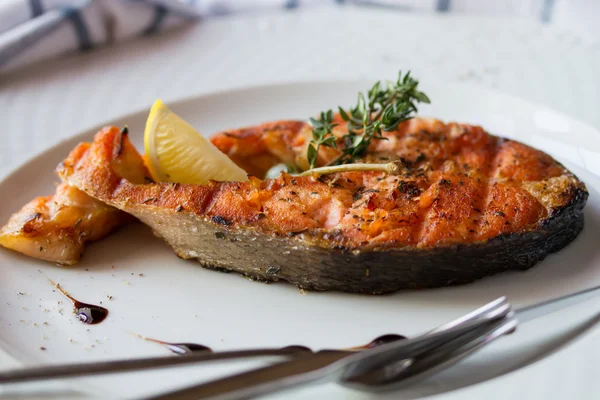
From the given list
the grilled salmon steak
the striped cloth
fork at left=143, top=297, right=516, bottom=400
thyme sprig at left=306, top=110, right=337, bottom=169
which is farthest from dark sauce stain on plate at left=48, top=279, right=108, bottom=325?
the striped cloth

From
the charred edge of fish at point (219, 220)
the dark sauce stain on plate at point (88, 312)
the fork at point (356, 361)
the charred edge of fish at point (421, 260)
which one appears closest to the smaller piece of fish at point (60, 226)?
the dark sauce stain on plate at point (88, 312)

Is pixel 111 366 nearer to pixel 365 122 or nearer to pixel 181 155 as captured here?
pixel 181 155

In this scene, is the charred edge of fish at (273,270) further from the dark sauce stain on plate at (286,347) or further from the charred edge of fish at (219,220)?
the dark sauce stain on plate at (286,347)

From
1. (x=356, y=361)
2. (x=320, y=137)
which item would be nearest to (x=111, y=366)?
(x=356, y=361)

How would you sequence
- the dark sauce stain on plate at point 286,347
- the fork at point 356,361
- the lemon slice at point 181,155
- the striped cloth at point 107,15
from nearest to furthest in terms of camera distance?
the fork at point 356,361 < the dark sauce stain on plate at point 286,347 < the lemon slice at point 181,155 < the striped cloth at point 107,15

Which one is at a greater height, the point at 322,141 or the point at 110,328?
the point at 322,141

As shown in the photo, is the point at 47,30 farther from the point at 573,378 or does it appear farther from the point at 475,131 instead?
the point at 573,378

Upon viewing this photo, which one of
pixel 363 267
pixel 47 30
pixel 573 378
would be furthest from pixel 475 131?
pixel 47 30
